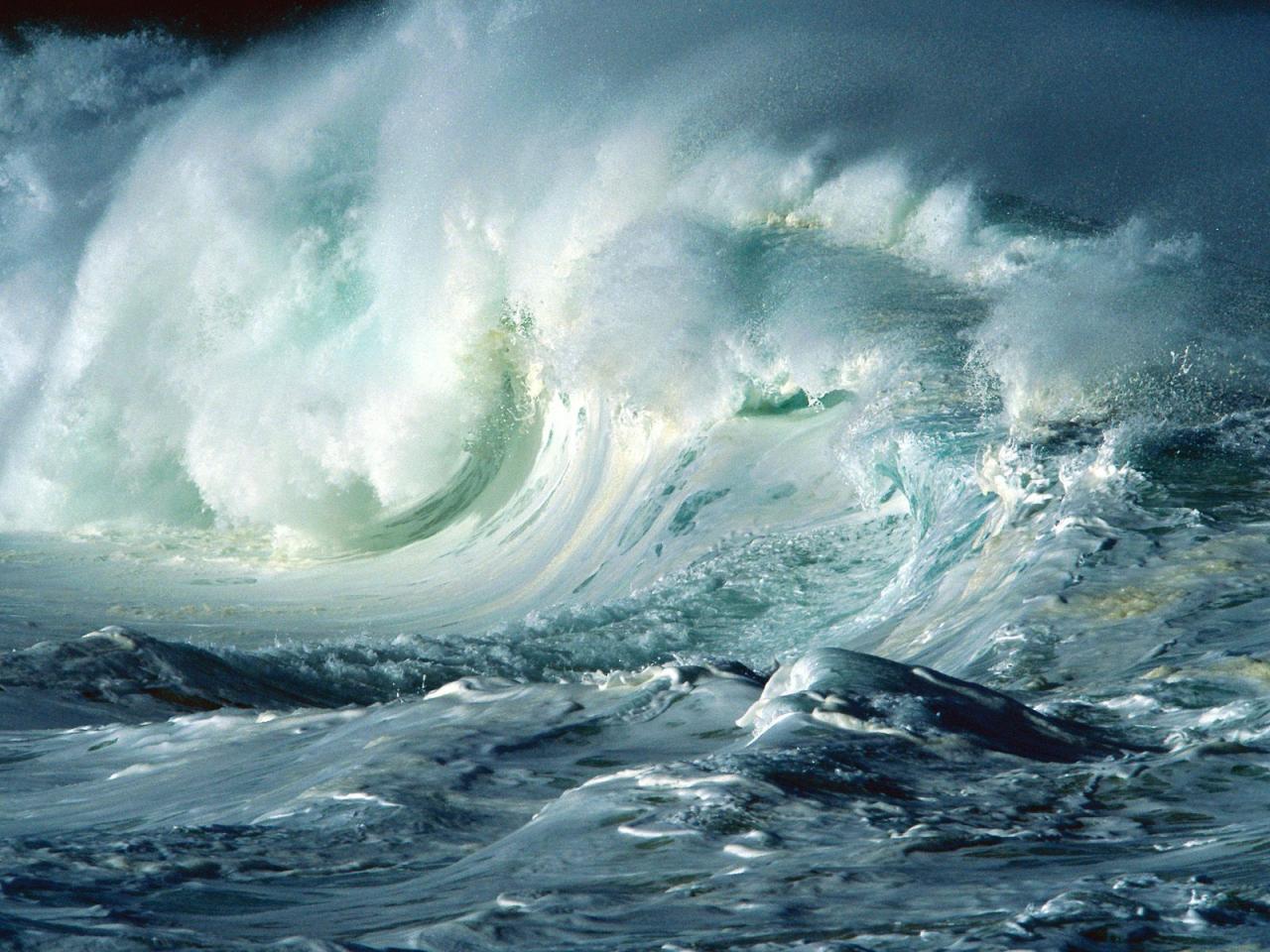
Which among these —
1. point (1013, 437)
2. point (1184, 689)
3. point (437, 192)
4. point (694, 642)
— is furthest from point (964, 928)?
point (437, 192)

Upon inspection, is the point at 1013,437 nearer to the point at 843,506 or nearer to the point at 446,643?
the point at 843,506

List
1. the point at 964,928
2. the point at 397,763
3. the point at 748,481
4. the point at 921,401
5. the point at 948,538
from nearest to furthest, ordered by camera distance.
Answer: the point at 964,928 < the point at 397,763 < the point at 948,538 < the point at 921,401 < the point at 748,481

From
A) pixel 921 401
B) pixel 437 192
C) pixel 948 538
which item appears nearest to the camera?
pixel 948 538

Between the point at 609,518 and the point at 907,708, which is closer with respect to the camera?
the point at 907,708

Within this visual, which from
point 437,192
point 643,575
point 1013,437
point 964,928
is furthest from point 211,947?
point 437,192

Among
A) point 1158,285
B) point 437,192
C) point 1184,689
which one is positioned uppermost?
point 437,192

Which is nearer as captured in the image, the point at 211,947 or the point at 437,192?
the point at 211,947

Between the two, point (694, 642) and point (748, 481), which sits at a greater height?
point (748, 481)
